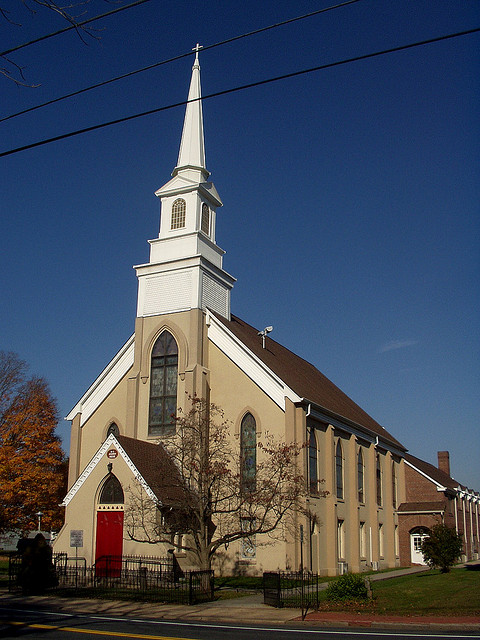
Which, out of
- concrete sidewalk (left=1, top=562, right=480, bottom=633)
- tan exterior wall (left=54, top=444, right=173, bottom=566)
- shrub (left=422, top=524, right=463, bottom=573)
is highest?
tan exterior wall (left=54, top=444, right=173, bottom=566)

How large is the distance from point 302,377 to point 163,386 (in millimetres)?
9291

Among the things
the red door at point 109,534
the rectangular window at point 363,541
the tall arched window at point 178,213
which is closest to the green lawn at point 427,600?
the red door at point 109,534

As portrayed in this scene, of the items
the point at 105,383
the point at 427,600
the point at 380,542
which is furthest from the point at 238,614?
the point at 380,542

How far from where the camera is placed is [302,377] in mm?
39688

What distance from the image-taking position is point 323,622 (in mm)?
18500

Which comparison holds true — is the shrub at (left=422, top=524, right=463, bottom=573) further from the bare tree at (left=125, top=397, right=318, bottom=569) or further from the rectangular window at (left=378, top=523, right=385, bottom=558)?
the rectangular window at (left=378, top=523, right=385, bottom=558)

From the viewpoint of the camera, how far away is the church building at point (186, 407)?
2884cm

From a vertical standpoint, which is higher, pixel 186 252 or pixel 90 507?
pixel 186 252

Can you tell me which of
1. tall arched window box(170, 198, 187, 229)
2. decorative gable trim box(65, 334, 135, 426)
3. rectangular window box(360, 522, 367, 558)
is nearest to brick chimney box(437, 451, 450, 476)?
Result: rectangular window box(360, 522, 367, 558)

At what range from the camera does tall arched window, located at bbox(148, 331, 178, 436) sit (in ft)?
109

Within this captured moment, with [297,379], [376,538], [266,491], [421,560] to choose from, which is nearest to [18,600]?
[266,491]

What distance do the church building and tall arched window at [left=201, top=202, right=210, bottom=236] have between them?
0.26 ft

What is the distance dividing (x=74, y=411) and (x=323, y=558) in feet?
47.1

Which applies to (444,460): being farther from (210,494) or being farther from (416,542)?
(210,494)
